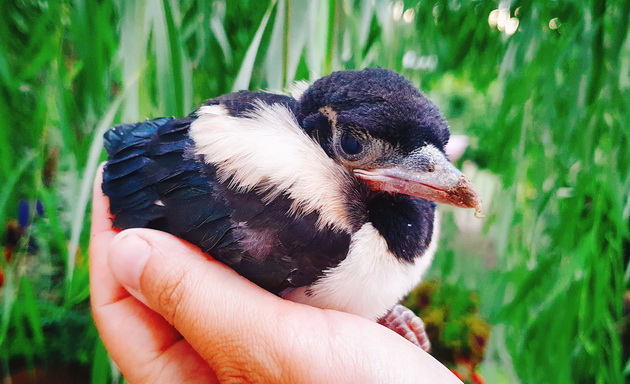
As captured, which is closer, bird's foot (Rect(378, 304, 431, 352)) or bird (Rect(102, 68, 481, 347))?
bird (Rect(102, 68, 481, 347))

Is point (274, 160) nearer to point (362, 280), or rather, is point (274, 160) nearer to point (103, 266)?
point (362, 280)

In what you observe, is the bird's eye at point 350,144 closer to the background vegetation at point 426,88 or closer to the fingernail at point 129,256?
the background vegetation at point 426,88

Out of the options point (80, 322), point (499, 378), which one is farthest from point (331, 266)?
point (80, 322)

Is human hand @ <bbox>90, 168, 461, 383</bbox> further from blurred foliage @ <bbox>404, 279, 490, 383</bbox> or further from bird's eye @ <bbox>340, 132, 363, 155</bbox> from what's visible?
blurred foliage @ <bbox>404, 279, 490, 383</bbox>

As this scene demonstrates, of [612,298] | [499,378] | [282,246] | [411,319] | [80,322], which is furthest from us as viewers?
[80,322]

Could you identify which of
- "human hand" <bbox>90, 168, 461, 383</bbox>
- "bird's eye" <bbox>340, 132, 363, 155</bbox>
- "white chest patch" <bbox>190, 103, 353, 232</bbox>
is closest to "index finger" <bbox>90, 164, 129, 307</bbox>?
"human hand" <bbox>90, 168, 461, 383</bbox>

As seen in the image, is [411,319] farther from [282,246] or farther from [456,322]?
[456,322]
